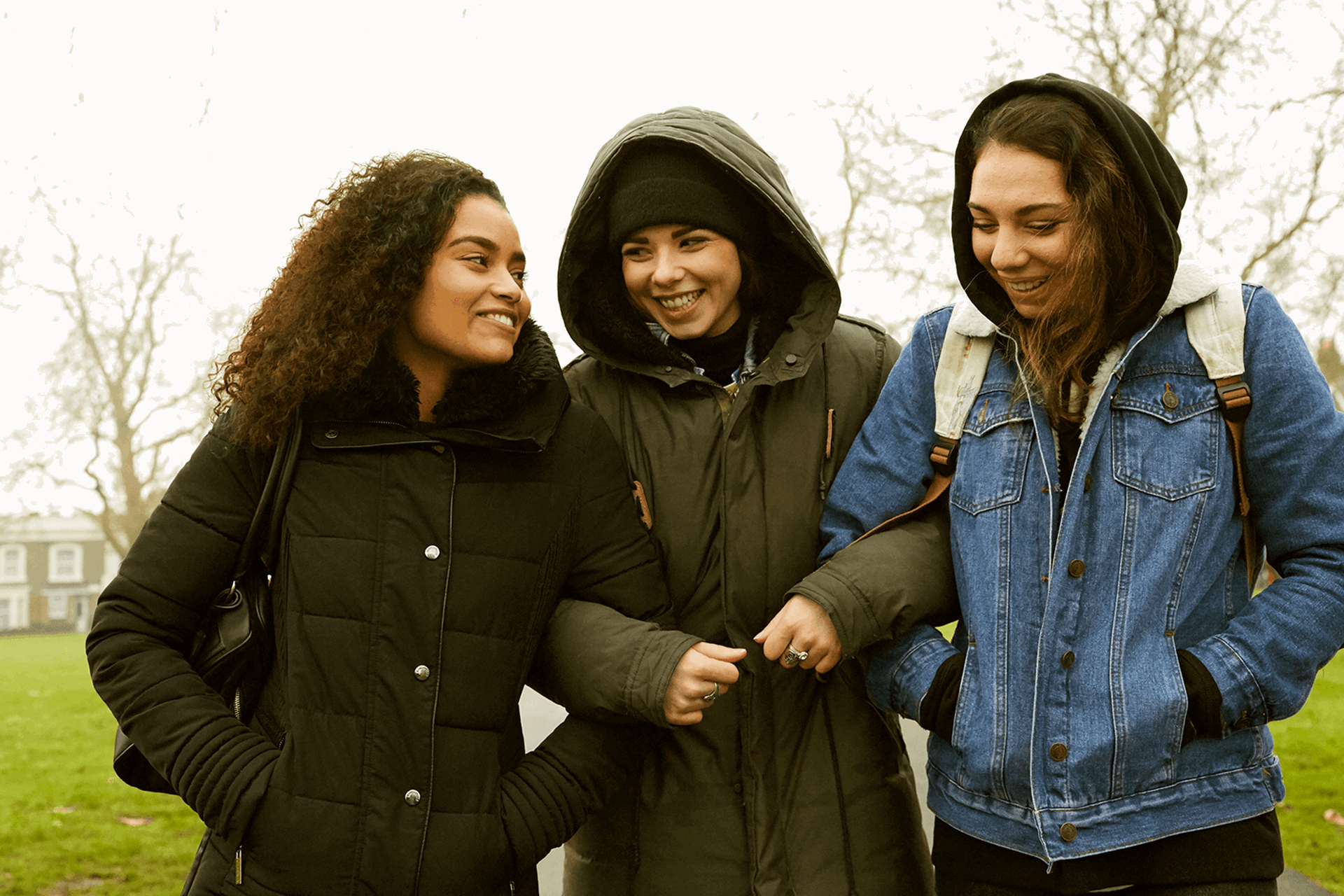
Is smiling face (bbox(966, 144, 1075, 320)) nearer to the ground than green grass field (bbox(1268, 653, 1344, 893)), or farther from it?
farther from it

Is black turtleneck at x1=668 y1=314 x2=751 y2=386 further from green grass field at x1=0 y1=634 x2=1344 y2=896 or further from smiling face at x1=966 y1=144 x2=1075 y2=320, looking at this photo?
green grass field at x1=0 y1=634 x2=1344 y2=896


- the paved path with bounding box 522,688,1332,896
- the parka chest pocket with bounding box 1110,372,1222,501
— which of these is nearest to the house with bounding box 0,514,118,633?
the paved path with bounding box 522,688,1332,896

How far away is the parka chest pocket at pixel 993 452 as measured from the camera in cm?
228

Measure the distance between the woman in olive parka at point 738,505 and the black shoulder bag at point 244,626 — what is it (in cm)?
80

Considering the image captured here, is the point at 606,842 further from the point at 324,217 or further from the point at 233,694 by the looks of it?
the point at 324,217

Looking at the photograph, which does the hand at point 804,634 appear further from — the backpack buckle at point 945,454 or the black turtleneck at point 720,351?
the black turtleneck at point 720,351

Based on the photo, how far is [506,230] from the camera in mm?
2529

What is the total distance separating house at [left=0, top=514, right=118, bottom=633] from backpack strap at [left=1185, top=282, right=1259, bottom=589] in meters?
62.2

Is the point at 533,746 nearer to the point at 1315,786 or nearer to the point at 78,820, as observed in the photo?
the point at 78,820

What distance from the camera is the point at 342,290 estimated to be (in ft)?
7.90

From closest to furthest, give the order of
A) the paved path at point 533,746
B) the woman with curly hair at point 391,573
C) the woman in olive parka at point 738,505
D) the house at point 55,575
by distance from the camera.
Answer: the woman with curly hair at point 391,573, the woman in olive parka at point 738,505, the paved path at point 533,746, the house at point 55,575

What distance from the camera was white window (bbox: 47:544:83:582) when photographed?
2256 inches

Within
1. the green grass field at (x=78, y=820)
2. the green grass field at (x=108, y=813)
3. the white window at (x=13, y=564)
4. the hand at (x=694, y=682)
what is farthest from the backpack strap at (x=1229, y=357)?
the white window at (x=13, y=564)

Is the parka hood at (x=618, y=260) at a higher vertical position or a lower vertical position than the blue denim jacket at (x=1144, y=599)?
higher
